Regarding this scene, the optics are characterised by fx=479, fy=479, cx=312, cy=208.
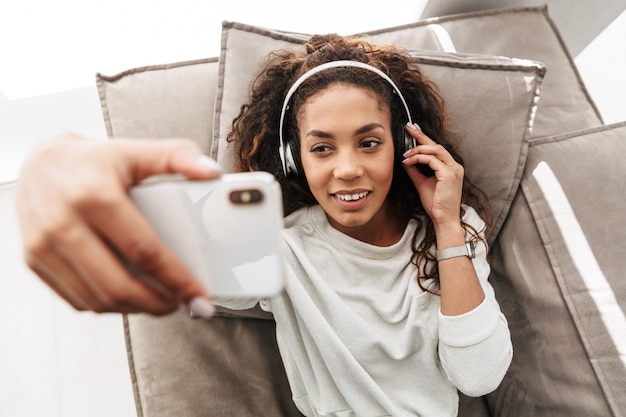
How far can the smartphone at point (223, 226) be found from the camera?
0.41 m

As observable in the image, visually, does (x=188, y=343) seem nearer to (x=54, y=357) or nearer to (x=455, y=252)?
(x=455, y=252)

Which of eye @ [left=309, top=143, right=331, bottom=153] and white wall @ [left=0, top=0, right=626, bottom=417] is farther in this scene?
white wall @ [left=0, top=0, right=626, bottom=417]

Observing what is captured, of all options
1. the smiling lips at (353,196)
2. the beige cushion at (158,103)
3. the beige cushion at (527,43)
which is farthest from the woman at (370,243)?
the beige cushion at (527,43)

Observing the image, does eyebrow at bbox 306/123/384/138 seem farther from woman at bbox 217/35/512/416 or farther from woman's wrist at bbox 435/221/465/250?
woman's wrist at bbox 435/221/465/250

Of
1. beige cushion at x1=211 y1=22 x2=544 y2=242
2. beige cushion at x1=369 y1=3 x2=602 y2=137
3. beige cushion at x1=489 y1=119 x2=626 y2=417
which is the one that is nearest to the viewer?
beige cushion at x1=489 y1=119 x2=626 y2=417

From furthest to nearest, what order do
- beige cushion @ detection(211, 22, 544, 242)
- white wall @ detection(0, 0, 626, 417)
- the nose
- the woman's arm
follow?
white wall @ detection(0, 0, 626, 417) < beige cushion @ detection(211, 22, 544, 242) < the nose < the woman's arm

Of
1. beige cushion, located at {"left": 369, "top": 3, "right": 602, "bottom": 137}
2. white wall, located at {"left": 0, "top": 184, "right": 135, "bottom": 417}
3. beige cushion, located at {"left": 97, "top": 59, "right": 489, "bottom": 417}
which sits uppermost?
beige cushion, located at {"left": 369, "top": 3, "right": 602, "bottom": 137}

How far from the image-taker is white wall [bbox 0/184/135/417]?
1381 millimetres

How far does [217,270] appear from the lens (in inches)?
17.3

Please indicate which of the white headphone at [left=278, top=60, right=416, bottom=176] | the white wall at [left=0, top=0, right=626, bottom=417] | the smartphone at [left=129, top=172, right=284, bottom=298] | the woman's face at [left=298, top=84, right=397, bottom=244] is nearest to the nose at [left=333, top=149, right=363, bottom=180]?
the woman's face at [left=298, top=84, right=397, bottom=244]

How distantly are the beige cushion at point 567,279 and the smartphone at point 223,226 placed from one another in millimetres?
738

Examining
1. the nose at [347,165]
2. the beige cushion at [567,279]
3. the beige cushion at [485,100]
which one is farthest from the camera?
the beige cushion at [485,100]

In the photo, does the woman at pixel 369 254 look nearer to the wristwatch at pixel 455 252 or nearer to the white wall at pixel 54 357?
the wristwatch at pixel 455 252

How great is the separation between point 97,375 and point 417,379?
3.22 feet
